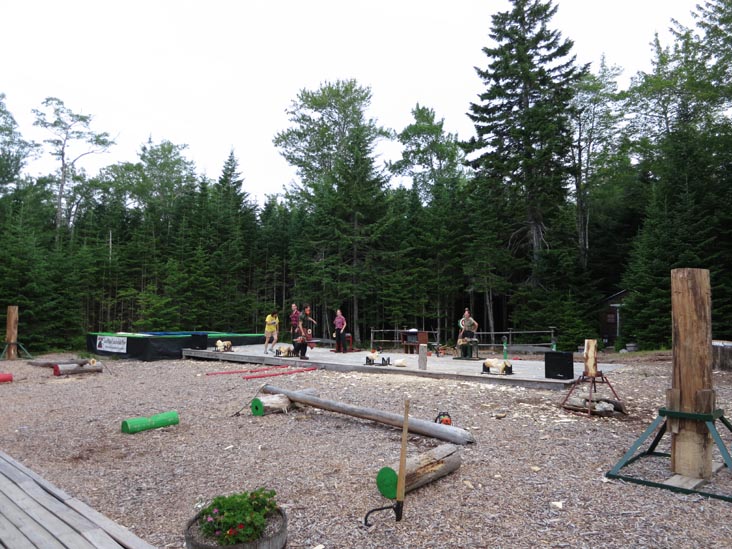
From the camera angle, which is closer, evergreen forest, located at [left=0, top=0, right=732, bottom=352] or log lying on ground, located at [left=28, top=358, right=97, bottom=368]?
log lying on ground, located at [left=28, top=358, right=97, bottom=368]

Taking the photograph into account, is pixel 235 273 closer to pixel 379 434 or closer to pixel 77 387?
pixel 77 387

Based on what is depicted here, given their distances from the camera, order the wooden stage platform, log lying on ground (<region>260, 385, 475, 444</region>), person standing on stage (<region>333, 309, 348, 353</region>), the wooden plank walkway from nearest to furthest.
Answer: the wooden plank walkway, log lying on ground (<region>260, 385, 475, 444</region>), the wooden stage platform, person standing on stage (<region>333, 309, 348, 353</region>)

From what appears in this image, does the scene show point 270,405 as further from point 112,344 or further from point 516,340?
point 516,340

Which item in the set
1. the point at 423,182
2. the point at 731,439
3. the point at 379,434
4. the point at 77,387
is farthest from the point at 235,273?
the point at 731,439

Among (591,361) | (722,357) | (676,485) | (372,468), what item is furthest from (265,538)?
(722,357)

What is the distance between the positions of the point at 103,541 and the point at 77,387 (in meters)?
9.04

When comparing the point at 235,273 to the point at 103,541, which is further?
the point at 235,273

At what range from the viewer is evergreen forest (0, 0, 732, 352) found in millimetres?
20359

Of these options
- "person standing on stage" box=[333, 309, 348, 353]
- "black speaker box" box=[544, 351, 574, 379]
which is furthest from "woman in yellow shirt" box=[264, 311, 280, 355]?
"black speaker box" box=[544, 351, 574, 379]

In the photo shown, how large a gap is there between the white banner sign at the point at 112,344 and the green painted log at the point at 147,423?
11280 millimetres

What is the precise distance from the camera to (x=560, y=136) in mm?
22656

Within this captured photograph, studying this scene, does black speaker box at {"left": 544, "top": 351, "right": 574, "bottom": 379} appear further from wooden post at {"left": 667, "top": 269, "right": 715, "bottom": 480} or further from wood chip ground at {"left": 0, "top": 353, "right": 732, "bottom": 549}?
wooden post at {"left": 667, "top": 269, "right": 715, "bottom": 480}

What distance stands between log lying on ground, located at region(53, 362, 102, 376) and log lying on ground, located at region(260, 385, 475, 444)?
8.19m

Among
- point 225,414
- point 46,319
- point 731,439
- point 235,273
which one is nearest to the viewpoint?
point 731,439
